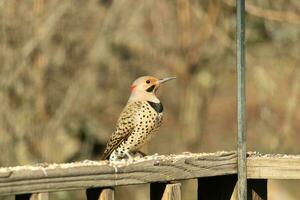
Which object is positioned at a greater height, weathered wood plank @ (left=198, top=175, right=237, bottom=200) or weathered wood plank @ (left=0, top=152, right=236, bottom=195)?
weathered wood plank @ (left=198, top=175, right=237, bottom=200)

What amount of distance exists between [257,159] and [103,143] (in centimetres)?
674

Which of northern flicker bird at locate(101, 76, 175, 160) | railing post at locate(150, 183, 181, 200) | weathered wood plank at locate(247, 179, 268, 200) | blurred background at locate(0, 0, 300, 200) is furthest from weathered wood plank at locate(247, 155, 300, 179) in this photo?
blurred background at locate(0, 0, 300, 200)

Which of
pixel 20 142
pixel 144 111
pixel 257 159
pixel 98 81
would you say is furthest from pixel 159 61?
pixel 257 159

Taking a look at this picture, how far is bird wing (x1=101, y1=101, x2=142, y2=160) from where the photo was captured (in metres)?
6.22

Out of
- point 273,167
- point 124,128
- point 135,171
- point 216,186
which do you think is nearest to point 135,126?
point 124,128

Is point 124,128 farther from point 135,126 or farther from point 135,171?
point 135,171

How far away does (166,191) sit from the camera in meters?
4.07

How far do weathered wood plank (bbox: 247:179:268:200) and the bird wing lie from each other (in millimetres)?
1726

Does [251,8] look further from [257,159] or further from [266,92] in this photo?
[257,159]

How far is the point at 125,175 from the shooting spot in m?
3.84

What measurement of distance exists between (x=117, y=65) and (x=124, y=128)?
13.9 feet

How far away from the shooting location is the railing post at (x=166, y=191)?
4.05 metres

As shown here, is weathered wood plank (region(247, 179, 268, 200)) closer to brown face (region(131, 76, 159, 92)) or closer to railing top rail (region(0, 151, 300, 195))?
railing top rail (region(0, 151, 300, 195))

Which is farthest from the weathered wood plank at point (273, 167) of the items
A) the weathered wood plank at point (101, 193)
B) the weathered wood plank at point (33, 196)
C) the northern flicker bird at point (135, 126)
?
the northern flicker bird at point (135, 126)
